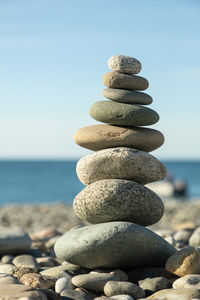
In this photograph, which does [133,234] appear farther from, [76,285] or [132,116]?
[132,116]

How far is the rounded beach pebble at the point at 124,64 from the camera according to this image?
6152 mm

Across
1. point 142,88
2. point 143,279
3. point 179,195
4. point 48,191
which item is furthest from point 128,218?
point 48,191

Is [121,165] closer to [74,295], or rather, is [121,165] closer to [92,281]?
[92,281]

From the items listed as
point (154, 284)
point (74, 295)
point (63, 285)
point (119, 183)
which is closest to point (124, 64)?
point (119, 183)

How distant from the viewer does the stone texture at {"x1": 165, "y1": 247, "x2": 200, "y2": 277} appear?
511 cm

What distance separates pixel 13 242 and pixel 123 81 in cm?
297

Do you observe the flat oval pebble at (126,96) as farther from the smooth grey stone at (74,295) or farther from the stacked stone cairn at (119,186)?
the smooth grey stone at (74,295)

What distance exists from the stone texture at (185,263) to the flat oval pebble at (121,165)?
1179 mm

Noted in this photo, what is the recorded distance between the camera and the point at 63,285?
478 cm

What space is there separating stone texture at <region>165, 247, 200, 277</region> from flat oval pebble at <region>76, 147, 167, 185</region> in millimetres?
1179

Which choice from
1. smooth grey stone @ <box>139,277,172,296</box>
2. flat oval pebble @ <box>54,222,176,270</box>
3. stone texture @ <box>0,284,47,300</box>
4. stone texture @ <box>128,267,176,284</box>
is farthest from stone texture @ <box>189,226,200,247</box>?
stone texture @ <box>0,284,47,300</box>

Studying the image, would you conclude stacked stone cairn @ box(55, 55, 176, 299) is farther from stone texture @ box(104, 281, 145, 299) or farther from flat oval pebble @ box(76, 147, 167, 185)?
stone texture @ box(104, 281, 145, 299)

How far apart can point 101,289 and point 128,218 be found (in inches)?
47.3

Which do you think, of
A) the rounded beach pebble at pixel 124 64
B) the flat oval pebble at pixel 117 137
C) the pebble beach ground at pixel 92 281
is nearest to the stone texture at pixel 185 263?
the pebble beach ground at pixel 92 281
